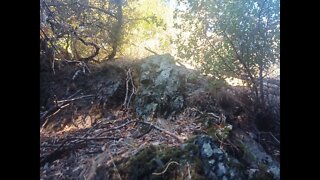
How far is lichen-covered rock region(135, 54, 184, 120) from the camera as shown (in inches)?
65.0

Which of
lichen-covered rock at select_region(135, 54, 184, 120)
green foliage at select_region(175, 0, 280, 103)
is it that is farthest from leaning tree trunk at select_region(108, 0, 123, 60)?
green foliage at select_region(175, 0, 280, 103)

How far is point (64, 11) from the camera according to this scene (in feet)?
5.61

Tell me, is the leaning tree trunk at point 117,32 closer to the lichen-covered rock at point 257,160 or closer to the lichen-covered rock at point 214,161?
the lichen-covered rock at point 214,161

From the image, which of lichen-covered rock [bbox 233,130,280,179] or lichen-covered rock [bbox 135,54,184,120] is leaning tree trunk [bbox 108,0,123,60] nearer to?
lichen-covered rock [bbox 135,54,184,120]

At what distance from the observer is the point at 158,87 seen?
1681mm

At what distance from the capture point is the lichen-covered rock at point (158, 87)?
5.41 ft

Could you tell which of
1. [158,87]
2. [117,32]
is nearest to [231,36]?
[158,87]

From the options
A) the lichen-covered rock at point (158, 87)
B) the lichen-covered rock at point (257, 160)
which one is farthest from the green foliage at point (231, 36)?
the lichen-covered rock at point (257, 160)

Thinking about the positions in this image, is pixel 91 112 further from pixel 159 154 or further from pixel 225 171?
pixel 225 171

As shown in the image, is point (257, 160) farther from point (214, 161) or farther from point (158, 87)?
point (158, 87)

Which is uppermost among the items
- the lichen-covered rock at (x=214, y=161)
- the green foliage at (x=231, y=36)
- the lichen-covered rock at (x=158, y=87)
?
the green foliage at (x=231, y=36)

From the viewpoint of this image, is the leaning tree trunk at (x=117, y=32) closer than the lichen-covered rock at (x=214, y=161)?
No
